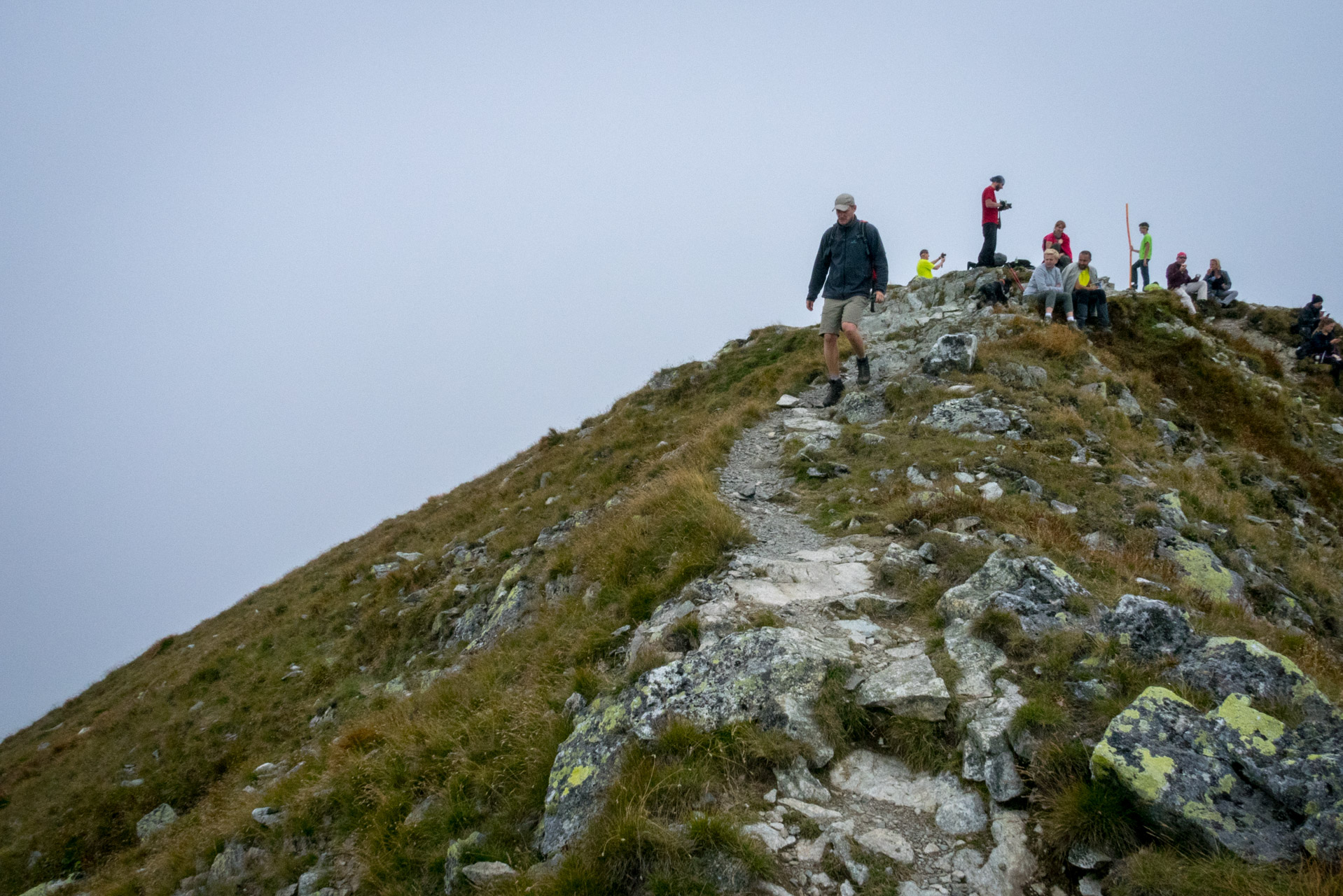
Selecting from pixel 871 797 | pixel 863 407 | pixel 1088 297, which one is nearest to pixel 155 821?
pixel 871 797

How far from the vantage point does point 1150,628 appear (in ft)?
20.7

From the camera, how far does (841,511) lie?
10.8 meters

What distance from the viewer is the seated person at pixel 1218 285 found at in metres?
26.1

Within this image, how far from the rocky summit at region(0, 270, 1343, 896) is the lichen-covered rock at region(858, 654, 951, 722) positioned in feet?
0.11

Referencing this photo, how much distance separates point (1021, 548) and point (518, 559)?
34.0ft

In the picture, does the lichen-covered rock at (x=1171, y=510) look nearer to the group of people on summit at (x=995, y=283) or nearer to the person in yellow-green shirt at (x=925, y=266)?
the group of people on summit at (x=995, y=283)

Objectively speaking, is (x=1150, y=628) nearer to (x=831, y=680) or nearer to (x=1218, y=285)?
(x=831, y=680)

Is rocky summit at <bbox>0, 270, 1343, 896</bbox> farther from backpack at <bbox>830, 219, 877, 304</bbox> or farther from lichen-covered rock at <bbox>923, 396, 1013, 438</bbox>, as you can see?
backpack at <bbox>830, 219, 877, 304</bbox>

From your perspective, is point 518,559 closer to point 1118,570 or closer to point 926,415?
point 926,415

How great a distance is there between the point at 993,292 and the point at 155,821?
2525 cm

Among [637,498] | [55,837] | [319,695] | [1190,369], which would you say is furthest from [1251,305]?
[55,837]

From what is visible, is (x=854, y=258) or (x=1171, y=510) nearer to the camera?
(x=1171, y=510)

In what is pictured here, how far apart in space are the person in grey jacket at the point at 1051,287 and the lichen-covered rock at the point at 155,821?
2421cm

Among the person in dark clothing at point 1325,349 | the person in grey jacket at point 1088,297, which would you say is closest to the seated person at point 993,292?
the person in grey jacket at point 1088,297
